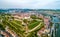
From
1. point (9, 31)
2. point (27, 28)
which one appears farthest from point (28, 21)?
point (9, 31)

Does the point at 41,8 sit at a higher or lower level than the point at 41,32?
higher

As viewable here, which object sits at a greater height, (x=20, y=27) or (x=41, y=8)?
(x=41, y=8)

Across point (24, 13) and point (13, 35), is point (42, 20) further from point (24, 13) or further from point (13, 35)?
point (13, 35)

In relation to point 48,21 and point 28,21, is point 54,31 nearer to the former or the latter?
point 48,21

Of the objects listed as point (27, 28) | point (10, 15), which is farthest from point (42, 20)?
point (10, 15)

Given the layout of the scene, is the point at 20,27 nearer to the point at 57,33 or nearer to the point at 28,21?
the point at 28,21
